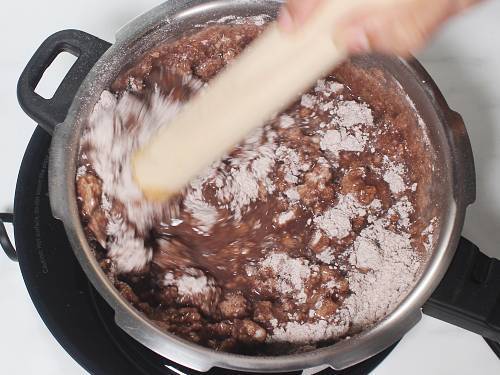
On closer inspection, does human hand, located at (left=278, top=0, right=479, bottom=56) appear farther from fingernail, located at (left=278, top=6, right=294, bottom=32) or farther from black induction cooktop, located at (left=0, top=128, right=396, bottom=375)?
black induction cooktop, located at (left=0, top=128, right=396, bottom=375)

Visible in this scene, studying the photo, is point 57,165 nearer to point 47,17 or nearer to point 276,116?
point 276,116

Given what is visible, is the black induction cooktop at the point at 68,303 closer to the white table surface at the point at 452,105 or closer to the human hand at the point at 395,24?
the white table surface at the point at 452,105

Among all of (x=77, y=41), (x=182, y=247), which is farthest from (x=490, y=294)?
(x=77, y=41)

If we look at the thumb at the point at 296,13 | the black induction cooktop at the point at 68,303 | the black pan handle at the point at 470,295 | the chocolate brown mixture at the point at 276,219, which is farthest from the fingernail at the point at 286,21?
the black induction cooktop at the point at 68,303

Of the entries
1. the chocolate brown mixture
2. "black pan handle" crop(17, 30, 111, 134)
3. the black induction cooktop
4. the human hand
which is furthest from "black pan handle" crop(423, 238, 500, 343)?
"black pan handle" crop(17, 30, 111, 134)

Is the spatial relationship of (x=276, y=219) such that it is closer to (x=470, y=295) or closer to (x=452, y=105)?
(x=470, y=295)

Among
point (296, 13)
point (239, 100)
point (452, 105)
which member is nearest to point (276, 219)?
point (239, 100)
